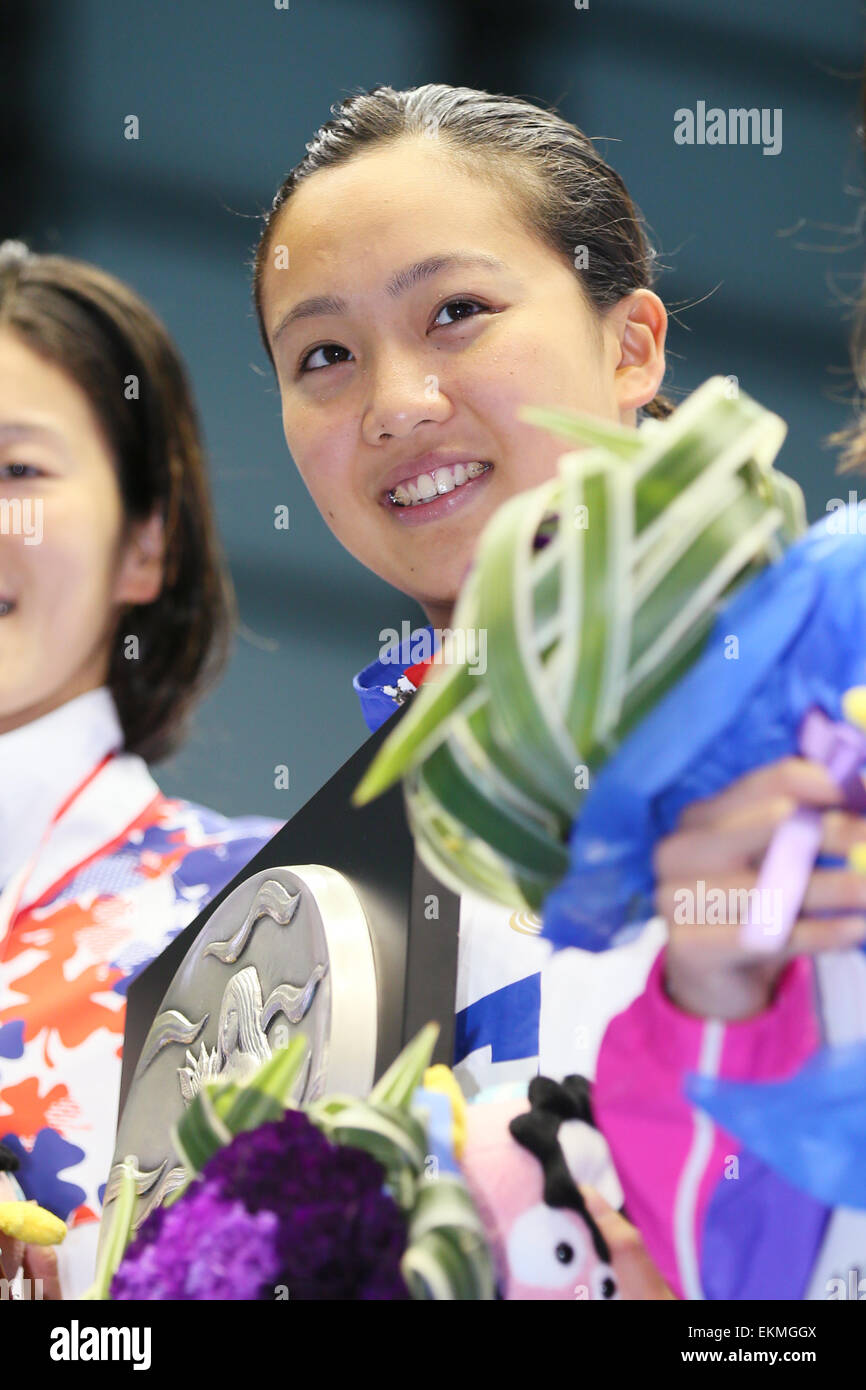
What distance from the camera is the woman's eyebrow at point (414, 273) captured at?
2.73 feet

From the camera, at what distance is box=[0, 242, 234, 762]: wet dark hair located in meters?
1.39

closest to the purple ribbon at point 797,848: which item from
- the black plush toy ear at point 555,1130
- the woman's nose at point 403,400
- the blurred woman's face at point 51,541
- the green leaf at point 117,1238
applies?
the black plush toy ear at point 555,1130

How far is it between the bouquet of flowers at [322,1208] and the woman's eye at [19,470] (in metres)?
0.83

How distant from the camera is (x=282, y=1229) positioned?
52 centimetres

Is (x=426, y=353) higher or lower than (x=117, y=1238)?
higher

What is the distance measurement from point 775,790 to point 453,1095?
20 cm

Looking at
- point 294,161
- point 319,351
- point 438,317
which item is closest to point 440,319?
point 438,317

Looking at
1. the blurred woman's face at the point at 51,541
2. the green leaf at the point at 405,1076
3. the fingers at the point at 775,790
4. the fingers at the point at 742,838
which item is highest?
the blurred woman's face at the point at 51,541

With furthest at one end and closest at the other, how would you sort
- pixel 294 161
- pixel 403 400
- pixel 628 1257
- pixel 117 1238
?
pixel 294 161
pixel 403 400
pixel 117 1238
pixel 628 1257

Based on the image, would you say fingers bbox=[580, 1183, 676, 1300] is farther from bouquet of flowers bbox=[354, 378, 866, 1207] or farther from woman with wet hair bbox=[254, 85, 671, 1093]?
woman with wet hair bbox=[254, 85, 671, 1093]

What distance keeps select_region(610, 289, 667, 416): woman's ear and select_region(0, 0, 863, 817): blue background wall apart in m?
0.41

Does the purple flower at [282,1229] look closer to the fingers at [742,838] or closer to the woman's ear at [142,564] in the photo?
the fingers at [742,838]

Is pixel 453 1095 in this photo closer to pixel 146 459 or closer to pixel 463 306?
pixel 463 306
